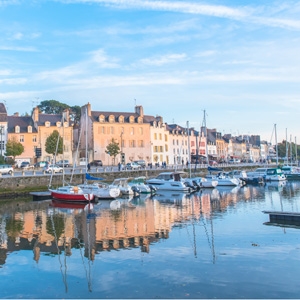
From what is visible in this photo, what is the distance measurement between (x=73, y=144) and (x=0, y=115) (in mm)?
15387

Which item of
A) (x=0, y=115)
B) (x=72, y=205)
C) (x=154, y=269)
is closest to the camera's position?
(x=154, y=269)

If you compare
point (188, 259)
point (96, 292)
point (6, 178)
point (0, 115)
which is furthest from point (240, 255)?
point (0, 115)

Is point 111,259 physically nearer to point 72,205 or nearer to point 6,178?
point 72,205

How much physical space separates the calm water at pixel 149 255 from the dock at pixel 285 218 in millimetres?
926

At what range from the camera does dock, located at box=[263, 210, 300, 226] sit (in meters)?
24.4

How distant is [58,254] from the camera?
18.5 meters

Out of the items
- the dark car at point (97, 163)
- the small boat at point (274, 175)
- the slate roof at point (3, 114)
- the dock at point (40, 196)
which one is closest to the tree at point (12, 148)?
the slate roof at point (3, 114)

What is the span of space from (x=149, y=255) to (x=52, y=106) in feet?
294

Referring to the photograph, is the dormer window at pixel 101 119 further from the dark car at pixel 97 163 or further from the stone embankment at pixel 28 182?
the stone embankment at pixel 28 182

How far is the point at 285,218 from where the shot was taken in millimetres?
25016

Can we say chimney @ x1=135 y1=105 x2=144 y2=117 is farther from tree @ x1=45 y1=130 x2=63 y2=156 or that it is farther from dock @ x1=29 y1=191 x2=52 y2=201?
dock @ x1=29 y1=191 x2=52 y2=201

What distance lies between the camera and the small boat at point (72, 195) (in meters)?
38.7

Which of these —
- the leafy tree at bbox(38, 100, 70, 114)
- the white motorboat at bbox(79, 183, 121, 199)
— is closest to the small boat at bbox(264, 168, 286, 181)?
the white motorboat at bbox(79, 183, 121, 199)

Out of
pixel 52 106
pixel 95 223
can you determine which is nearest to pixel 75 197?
pixel 95 223
